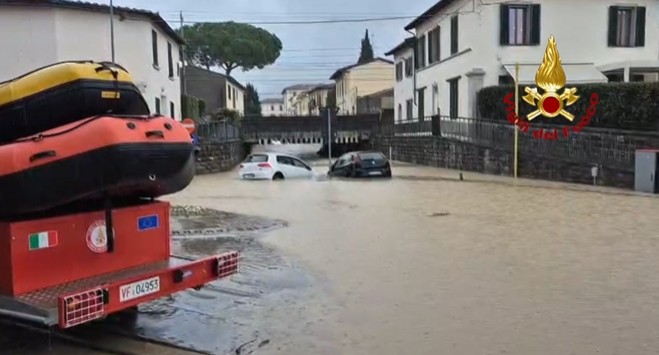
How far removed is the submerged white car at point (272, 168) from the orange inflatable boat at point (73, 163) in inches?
848

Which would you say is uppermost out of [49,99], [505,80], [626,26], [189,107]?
[626,26]

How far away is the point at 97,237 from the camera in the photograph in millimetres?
5352

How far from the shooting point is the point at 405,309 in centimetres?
665

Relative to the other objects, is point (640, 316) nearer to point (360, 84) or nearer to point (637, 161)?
point (637, 161)

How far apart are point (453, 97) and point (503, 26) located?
15.4 feet

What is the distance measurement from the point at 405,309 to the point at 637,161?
15.1m

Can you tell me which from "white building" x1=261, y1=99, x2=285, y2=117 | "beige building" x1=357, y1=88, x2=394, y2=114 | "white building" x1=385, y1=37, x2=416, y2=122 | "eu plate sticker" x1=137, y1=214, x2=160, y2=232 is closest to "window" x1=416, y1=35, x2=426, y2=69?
"white building" x1=385, y1=37, x2=416, y2=122

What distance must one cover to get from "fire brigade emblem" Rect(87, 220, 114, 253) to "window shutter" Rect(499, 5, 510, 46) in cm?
2823

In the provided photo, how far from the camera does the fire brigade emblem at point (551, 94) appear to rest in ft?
84.1

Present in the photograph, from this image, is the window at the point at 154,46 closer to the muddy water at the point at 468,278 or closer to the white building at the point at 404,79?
the muddy water at the point at 468,278

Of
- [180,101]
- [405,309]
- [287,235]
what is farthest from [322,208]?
[180,101]

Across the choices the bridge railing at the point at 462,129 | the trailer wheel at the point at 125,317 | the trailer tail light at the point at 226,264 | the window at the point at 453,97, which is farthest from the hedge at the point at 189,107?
the trailer tail light at the point at 226,264

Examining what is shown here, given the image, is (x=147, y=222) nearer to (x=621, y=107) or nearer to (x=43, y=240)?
(x=43, y=240)

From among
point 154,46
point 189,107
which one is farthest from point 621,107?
point 189,107
